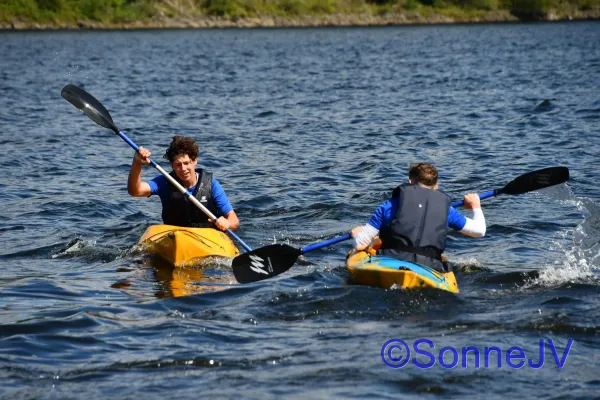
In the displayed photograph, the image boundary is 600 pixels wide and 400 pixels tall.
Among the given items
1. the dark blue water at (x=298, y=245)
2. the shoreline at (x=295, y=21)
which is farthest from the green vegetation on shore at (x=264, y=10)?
the dark blue water at (x=298, y=245)

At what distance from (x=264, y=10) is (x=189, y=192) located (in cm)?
7858

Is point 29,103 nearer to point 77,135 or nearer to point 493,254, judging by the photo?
point 77,135

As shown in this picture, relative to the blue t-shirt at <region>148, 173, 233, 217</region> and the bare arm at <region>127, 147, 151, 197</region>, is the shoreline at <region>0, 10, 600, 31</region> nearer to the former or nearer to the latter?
the blue t-shirt at <region>148, 173, 233, 217</region>

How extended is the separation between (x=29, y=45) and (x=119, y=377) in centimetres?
5114

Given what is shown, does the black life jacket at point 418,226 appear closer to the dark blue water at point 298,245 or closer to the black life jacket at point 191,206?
the dark blue water at point 298,245

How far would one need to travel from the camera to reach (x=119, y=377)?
6238 mm

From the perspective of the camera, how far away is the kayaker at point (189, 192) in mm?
9148

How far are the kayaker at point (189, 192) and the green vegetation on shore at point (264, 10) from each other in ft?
229

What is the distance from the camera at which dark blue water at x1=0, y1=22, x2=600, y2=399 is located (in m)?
6.32

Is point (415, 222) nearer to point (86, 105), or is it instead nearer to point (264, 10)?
point (86, 105)

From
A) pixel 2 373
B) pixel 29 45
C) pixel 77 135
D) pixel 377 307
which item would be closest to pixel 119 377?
pixel 2 373

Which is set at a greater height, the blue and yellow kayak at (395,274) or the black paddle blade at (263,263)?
the blue and yellow kayak at (395,274)

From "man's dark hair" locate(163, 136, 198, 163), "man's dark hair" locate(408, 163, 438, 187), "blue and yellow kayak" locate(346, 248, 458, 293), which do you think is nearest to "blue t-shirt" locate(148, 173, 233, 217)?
"man's dark hair" locate(163, 136, 198, 163)

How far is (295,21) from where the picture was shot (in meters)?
85.9
